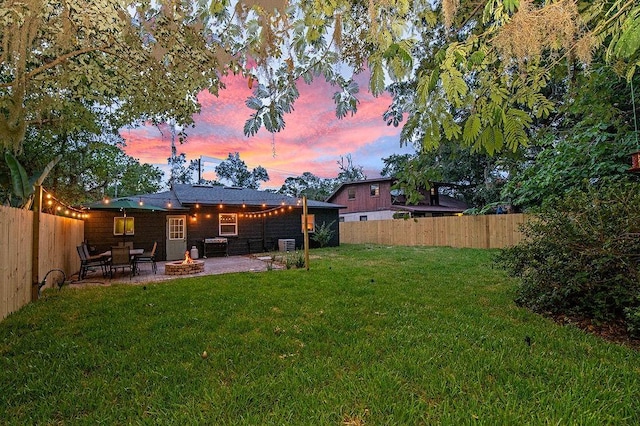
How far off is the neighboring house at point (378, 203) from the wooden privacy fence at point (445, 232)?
4143mm

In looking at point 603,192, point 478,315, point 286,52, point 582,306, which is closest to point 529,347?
point 478,315

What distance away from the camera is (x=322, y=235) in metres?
16.0

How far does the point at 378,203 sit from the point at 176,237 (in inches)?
586

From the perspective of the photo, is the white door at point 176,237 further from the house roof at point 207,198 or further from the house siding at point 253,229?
the house roof at point 207,198

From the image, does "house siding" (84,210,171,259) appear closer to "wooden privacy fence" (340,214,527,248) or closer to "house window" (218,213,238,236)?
"house window" (218,213,238,236)

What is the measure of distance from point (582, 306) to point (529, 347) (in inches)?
61.7

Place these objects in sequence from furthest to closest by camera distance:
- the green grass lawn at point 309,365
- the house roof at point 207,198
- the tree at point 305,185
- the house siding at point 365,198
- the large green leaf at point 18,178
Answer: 1. the tree at point 305,185
2. the house siding at point 365,198
3. the house roof at point 207,198
4. the large green leaf at point 18,178
5. the green grass lawn at point 309,365

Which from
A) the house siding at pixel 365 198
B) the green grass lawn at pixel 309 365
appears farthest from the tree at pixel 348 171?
the green grass lawn at pixel 309 365

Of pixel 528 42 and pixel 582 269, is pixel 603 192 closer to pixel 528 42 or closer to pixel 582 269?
pixel 582 269

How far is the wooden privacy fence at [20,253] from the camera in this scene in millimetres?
4004

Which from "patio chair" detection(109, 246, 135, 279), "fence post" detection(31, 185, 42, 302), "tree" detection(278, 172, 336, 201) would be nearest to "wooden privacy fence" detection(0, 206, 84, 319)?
"fence post" detection(31, 185, 42, 302)

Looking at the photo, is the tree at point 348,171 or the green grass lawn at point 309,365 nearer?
the green grass lawn at point 309,365

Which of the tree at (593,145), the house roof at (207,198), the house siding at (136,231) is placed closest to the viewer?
the tree at (593,145)

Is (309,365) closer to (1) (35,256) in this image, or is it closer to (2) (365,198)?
(1) (35,256)
